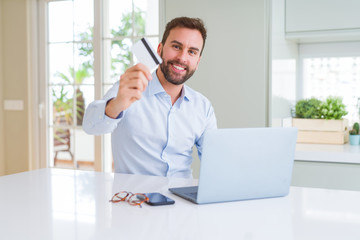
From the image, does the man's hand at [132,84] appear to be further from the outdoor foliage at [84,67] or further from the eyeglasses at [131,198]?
the outdoor foliage at [84,67]

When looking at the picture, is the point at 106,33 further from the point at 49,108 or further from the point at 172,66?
the point at 172,66

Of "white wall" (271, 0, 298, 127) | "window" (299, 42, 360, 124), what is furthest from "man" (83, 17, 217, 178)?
"window" (299, 42, 360, 124)

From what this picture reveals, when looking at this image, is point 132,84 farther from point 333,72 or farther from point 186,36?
point 333,72

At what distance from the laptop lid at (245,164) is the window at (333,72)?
6.76 feet

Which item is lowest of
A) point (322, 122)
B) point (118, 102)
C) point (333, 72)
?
point (322, 122)

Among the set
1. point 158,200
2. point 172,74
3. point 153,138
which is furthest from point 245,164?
point 172,74

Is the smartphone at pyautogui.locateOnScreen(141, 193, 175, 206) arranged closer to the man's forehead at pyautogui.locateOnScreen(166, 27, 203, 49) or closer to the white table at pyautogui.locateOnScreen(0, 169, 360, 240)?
the white table at pyautogui.locateOnScreen(0, 169, 360, 240)

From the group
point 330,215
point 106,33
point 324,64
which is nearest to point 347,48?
point 324,64

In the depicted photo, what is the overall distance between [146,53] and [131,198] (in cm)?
49

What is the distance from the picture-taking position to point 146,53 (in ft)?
4.44

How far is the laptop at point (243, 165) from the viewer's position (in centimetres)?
138

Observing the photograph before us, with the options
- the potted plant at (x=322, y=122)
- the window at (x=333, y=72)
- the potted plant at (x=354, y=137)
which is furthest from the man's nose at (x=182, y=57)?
the window at (x=333, y=72)

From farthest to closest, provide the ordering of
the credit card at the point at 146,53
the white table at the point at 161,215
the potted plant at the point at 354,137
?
the potted plant at the point at 354,137
the credit card at the point at 146,53
the white table at the point at 161,215

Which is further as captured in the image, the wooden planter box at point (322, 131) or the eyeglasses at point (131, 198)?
the wooden planter box at point (322, 131)
